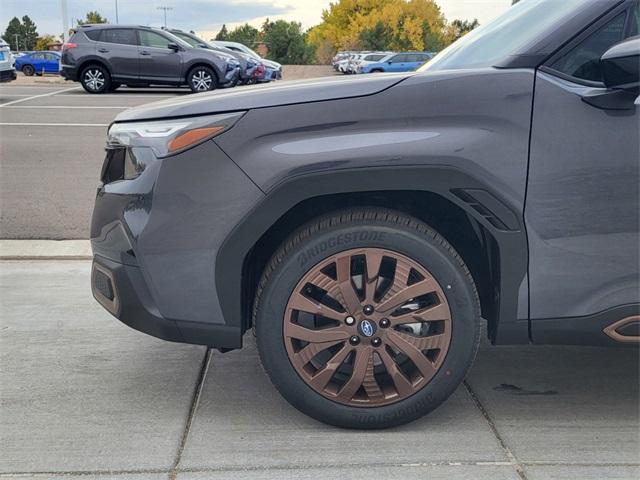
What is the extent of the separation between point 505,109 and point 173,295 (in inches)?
56.5

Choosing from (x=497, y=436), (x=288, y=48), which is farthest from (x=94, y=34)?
(x=288, y=48)

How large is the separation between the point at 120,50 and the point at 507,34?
17.5 metres

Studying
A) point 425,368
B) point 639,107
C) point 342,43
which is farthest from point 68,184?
point 342,43

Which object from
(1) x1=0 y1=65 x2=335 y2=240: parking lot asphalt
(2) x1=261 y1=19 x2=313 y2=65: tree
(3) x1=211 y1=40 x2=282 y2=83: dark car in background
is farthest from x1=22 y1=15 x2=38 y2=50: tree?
(1) x1=0 y1=65 x2=335 y2=240: parking lot asphalt

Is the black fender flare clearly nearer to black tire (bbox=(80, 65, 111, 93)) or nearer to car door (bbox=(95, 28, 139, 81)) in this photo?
car door (bbox=(95, 28, 139, 81))

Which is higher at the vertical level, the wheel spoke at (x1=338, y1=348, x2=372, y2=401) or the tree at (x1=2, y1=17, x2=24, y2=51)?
the tree at (x1=2, y1=17, x2=24, y2=51)

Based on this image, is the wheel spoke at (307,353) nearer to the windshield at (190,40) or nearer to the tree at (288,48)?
the windshield at (190,40)

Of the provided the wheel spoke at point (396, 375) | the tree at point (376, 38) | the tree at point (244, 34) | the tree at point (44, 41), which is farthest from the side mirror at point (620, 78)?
the tree at point (44, 41)

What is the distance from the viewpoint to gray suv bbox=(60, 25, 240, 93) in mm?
18719

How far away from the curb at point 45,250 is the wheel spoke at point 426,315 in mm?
3439

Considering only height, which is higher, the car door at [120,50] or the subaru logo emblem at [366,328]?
the car door at [120,50]

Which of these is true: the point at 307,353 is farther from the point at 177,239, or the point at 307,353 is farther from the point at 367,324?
the point at 177,239

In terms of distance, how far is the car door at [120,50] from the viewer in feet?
62.2

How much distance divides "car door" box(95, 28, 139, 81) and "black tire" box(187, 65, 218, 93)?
151cm
